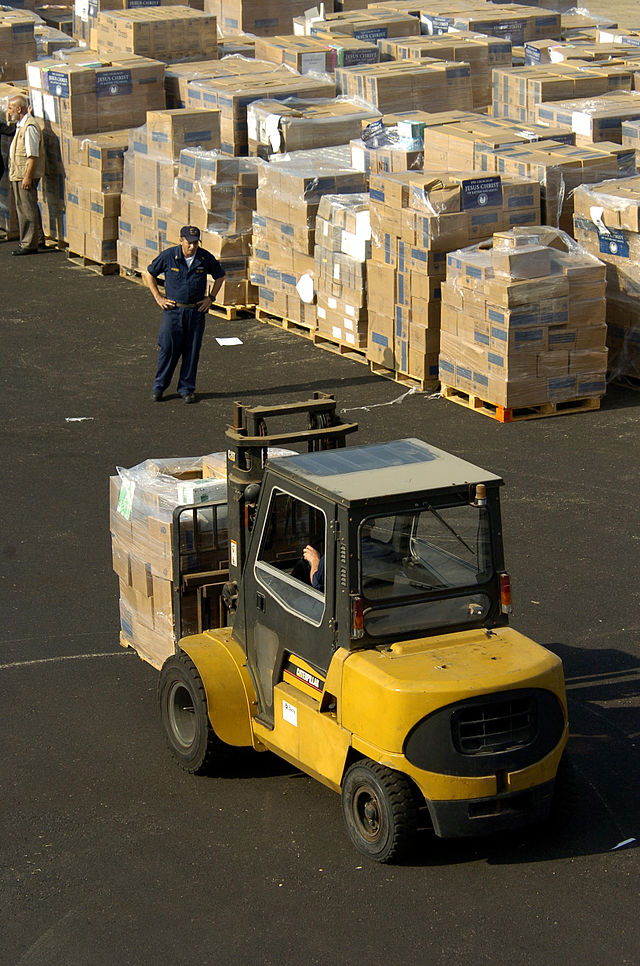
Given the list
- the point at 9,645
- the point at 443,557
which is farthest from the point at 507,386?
the point at 443,557

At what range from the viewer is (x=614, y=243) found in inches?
523

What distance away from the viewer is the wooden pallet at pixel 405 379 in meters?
13.6

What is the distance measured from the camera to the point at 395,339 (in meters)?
13.8

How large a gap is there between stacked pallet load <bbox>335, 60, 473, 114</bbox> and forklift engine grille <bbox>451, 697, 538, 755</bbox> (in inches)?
482

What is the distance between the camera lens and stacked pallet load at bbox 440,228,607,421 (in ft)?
40.5

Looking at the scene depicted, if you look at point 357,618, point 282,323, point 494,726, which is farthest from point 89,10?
point 494,726

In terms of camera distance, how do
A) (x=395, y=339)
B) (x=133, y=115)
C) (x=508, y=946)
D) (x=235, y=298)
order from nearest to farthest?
(x=508, y=946) → (x=395, y=339) → (x=235, y=298) → (x=133, y=115)

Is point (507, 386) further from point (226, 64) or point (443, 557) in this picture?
point (226, 64)

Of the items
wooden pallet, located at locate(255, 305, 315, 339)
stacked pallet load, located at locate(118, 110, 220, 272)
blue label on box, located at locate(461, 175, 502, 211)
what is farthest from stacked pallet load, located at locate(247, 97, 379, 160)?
blue label on box, located at locate(461, 175, 502, 211)

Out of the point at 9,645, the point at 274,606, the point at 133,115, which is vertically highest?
the point at 133,115

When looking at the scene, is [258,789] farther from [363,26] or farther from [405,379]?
[363,26]

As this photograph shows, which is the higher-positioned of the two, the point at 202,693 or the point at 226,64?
the point at 226,64

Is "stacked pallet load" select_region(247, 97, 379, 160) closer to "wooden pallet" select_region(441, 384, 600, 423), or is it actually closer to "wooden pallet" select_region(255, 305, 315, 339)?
"wooden pallet" select_region(255, 305, 315, 339)

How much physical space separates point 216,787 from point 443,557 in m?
1.64
